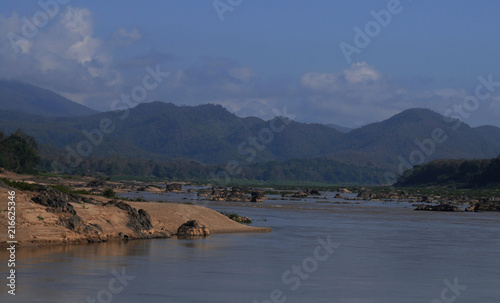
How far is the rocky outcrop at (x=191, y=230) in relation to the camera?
113 feet

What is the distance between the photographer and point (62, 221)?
29.2m

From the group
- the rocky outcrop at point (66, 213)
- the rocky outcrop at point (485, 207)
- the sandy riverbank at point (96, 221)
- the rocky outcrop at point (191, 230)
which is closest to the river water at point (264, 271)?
the sandy riverbank at point (96, 221)

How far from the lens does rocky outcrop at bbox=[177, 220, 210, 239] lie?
34.5 metres

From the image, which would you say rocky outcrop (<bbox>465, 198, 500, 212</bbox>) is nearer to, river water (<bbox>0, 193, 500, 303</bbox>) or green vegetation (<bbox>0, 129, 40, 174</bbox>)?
river water (<bbox>0, 193, 500, 303</bbox>)

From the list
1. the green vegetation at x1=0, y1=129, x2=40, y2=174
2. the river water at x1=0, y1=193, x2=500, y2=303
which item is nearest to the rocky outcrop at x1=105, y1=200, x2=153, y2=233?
the river water at x1=0, y1=193, x2=500, y2=303

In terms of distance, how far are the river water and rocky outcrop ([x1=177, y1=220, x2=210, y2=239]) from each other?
1282 mm

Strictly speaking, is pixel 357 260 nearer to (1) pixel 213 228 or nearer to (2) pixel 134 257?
(2) pixel 134 257

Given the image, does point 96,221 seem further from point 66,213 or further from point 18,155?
point 18,155

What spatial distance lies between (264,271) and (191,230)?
11.6m

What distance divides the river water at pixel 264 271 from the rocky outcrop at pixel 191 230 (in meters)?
1.28

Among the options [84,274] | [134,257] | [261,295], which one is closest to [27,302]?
[84,274]

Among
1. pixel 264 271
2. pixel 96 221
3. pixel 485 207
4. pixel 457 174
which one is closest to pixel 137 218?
pixel 96 221

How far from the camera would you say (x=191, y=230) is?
3456 centimetres

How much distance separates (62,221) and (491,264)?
56.2 ft
